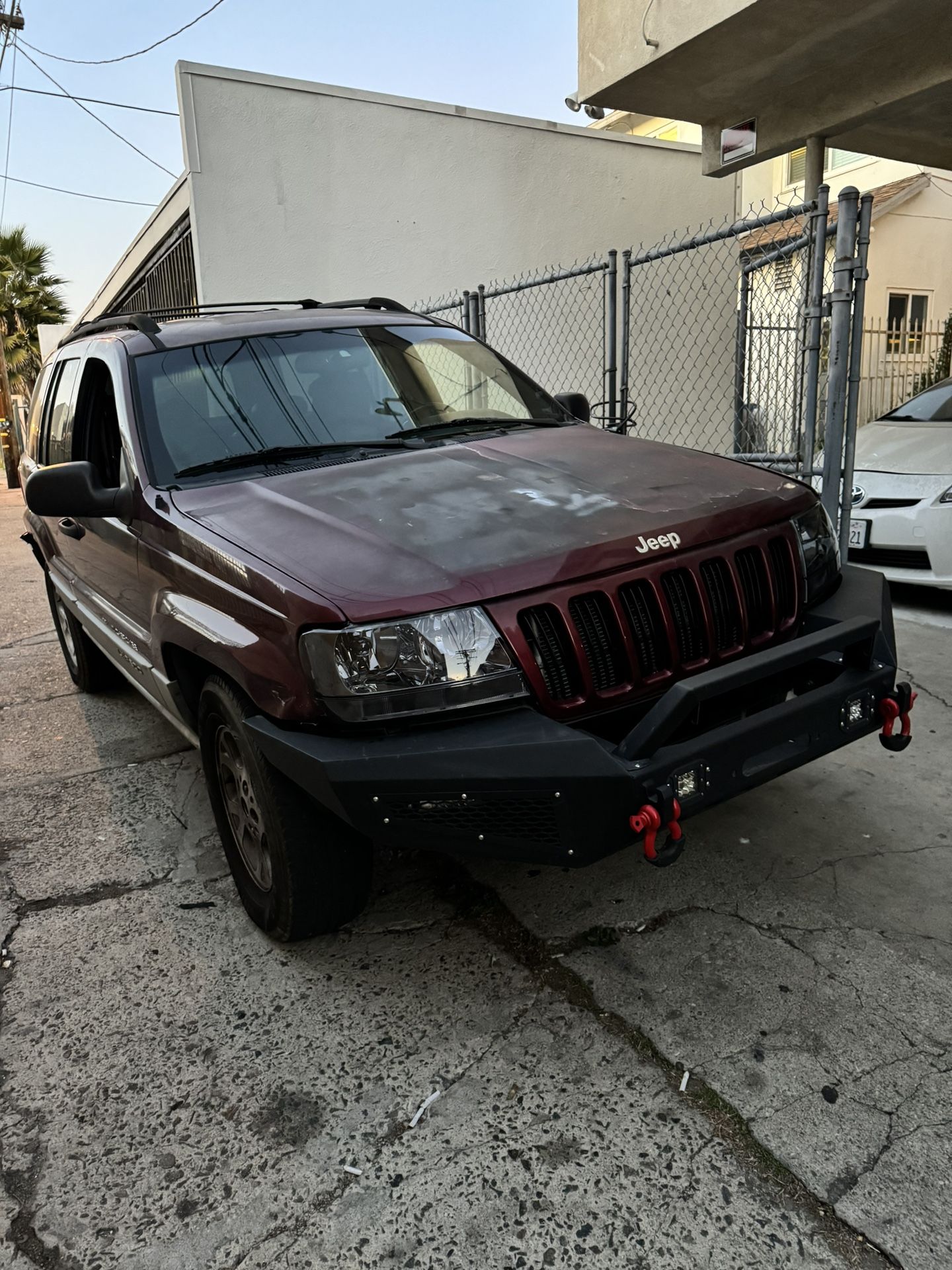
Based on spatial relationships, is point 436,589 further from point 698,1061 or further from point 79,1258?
point 79,1258

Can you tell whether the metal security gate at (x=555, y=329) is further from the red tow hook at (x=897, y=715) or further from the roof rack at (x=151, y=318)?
the red tow hook at (x=897, y=715)

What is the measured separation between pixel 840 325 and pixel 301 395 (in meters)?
2.96

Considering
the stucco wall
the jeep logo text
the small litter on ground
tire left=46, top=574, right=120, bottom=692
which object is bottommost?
the small litter on ground

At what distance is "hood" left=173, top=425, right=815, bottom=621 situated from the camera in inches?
87.2

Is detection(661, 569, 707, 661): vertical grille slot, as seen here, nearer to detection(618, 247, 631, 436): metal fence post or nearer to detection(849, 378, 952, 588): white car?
detection(849, 378, 952, 588): white car

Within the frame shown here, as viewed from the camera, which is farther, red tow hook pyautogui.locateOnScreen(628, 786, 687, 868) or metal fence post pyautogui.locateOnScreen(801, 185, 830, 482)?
metal fence post pyautogui.locateOnScreen(801, 185, 830, 482)

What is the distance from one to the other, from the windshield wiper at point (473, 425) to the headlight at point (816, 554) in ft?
3.69

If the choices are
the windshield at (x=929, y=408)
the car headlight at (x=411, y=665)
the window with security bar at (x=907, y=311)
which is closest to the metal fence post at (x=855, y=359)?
the windshield at (x=929, y=408)

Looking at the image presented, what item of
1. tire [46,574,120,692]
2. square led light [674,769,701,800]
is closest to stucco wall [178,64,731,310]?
tire [46,574,120,692]

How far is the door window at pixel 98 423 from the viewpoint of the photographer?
3.50 metres

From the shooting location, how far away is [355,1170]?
1.95 metres

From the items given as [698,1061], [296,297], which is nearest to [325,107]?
[296,297]

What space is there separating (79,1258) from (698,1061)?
1.36 metres

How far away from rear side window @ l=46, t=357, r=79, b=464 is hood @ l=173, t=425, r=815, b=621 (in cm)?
151
